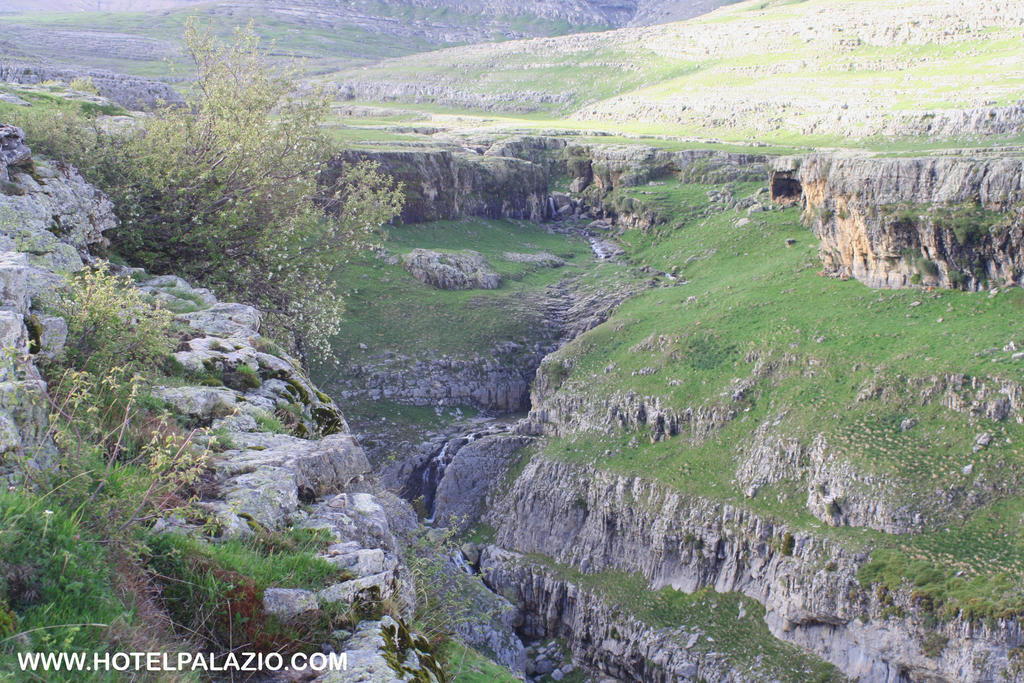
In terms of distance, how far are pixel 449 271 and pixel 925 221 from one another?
27.5m

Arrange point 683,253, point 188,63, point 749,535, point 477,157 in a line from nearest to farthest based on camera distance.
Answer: point 749,535 < point 683,253 < point 477,157 < point 188,63

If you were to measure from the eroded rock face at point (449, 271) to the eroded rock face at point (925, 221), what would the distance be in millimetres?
21199

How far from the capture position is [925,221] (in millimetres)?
30109

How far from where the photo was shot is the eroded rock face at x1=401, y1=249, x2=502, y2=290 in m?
47.8

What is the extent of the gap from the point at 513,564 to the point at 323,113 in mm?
20049

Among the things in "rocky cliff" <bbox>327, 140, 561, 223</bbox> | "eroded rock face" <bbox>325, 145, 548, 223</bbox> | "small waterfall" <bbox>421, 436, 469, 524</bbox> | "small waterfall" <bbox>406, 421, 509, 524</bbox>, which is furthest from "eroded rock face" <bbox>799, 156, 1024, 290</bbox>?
"rocky cliff" <bbox>327, 140, 561, 223</bbox>

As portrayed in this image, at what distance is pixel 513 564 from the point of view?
29.5 m

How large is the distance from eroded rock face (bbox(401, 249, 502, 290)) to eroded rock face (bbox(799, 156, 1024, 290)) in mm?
21199

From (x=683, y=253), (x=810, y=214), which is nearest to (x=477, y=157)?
(x=683, y=253)

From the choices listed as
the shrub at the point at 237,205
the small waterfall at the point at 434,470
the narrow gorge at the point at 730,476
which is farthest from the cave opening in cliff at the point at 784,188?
the shrub at the point at 237,205

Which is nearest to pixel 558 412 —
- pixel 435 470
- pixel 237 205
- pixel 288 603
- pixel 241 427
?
pixel 435 470

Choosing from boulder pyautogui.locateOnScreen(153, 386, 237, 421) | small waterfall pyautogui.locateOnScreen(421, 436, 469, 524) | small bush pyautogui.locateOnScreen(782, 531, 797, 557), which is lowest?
small waterfall pyautogui.locateOnScreen(421, 436, 469, 524)

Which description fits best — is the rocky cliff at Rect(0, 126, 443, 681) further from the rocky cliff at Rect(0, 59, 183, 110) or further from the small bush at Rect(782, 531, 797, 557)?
the rocky cliff at Rect(0, 59, 183, 110)

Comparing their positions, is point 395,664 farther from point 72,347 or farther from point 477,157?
point 477,157
